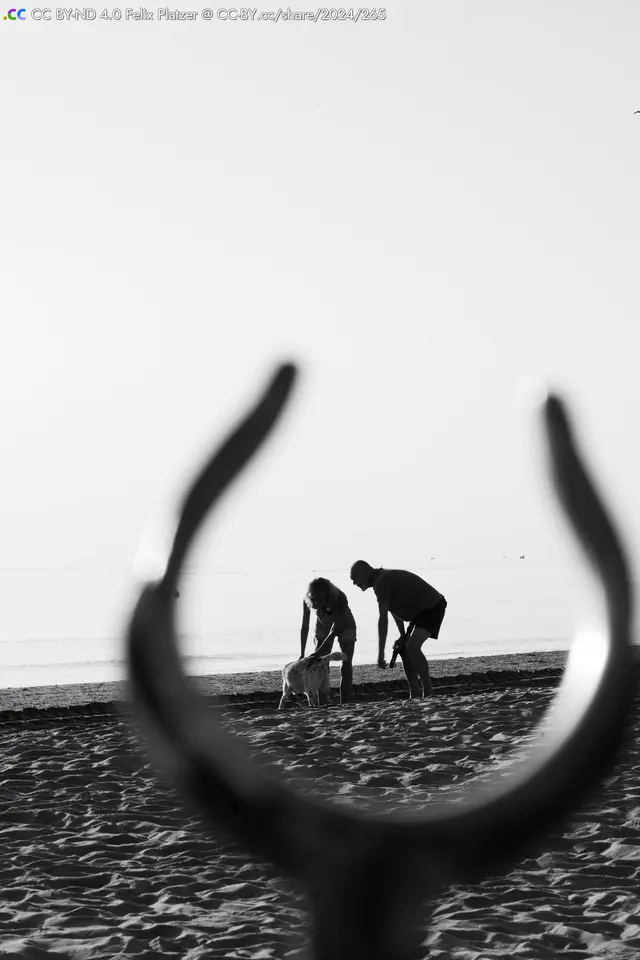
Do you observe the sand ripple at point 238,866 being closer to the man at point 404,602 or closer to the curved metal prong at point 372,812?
the man at point 404,602

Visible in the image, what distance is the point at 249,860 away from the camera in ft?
7.72

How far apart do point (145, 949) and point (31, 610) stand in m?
50.4

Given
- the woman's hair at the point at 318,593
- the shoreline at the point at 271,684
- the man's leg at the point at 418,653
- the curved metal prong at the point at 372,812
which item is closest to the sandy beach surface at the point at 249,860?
the man's leg at the point at 418,653

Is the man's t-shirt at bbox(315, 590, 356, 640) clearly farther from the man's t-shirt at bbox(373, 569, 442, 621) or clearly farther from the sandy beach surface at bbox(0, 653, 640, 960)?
the sandy beach surface at bbox(0, 653, 640, 960)

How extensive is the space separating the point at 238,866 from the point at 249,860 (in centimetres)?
334

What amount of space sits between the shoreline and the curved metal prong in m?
11.3

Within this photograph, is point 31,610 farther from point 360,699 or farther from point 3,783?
point 3,783

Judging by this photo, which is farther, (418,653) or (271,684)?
(271,684)

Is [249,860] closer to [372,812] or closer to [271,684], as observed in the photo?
[372,812]

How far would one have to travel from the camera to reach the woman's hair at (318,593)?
963 centimetres

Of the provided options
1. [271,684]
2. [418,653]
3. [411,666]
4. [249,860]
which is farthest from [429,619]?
[271,684]

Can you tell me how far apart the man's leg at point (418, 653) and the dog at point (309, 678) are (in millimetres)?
783

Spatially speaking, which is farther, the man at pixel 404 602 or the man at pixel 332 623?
the man at pixel 332 623

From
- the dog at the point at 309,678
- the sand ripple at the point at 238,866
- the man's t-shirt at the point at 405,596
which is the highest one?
the man's t-shirt at the point at 405,596
